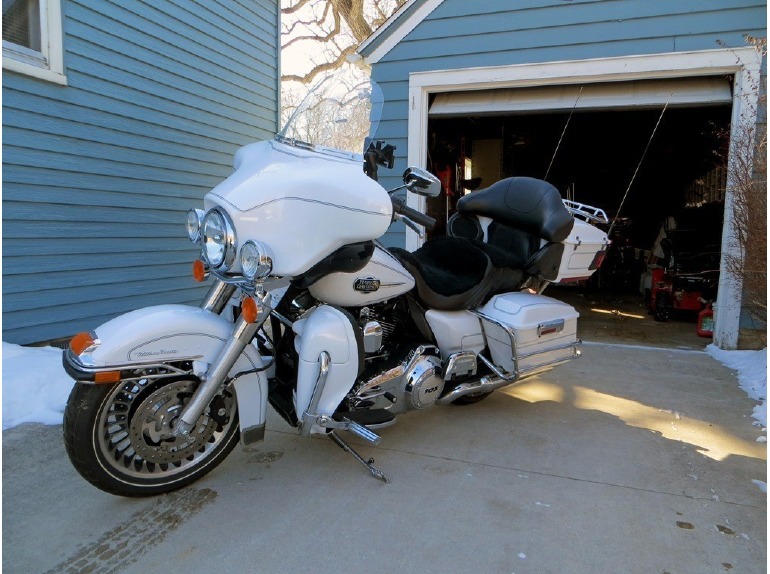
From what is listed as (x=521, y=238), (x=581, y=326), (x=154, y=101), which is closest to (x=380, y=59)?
(x=154, y=101)

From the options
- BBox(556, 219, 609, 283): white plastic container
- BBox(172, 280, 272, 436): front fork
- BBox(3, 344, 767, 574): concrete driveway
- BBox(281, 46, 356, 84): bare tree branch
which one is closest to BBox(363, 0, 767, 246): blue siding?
BBox(556, 219, 609, 283): white plastic container

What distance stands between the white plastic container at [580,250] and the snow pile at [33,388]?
3.13 m

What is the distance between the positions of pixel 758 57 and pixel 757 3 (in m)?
0.48

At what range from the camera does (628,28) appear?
4941 millimetres

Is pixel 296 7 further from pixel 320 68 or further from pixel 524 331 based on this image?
pixel 524 331

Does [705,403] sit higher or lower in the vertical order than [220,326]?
lower

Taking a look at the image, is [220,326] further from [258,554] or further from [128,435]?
[258,554]

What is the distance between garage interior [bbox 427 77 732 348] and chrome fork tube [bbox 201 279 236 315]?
3.87m

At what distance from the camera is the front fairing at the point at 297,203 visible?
2004 millimetres

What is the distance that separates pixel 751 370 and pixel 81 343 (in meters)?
4.72

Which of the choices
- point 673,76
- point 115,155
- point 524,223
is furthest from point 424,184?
point 115,155

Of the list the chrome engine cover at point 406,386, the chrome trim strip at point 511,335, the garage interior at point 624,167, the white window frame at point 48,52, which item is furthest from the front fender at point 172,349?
the garage interior at point 624,167

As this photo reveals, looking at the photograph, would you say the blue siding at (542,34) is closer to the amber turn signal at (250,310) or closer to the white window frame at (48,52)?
the white window frame at (48,52)

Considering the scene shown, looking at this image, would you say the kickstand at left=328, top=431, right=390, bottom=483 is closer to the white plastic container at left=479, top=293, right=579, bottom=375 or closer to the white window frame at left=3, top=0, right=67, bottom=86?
the white plastic container at left=479, top=293, right=579, bottom=375
